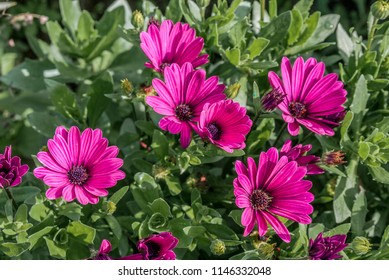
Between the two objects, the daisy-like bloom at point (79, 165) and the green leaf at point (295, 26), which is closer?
the daisy-like bloom at point (79, 165)

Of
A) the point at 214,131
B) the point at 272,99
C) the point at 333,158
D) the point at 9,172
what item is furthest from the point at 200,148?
the point at 9,172

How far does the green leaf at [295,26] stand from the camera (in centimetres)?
142

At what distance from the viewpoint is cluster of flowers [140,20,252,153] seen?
3.69 feet

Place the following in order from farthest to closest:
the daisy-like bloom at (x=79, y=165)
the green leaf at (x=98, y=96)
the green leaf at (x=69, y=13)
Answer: the green leaf at (x=69, y=13) < the green leaf at (x=98, y=96) < the daisy-like bloom at (x=79, y=165)

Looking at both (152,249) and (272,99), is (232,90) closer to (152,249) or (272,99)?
(272,99)

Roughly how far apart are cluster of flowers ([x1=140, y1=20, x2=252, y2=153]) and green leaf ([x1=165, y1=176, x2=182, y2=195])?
17cm

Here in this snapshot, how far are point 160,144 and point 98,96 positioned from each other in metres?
0.28

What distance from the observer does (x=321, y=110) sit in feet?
4.01

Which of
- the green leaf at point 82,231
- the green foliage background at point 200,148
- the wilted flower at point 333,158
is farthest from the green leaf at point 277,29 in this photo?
the green leaf at point 82,231

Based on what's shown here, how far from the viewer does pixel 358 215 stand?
1.33 meters

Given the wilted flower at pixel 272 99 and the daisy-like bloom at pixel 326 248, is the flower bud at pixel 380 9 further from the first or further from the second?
the daisy-like bloom at pixel 326 248

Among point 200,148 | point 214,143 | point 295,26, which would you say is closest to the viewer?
point 214,143
